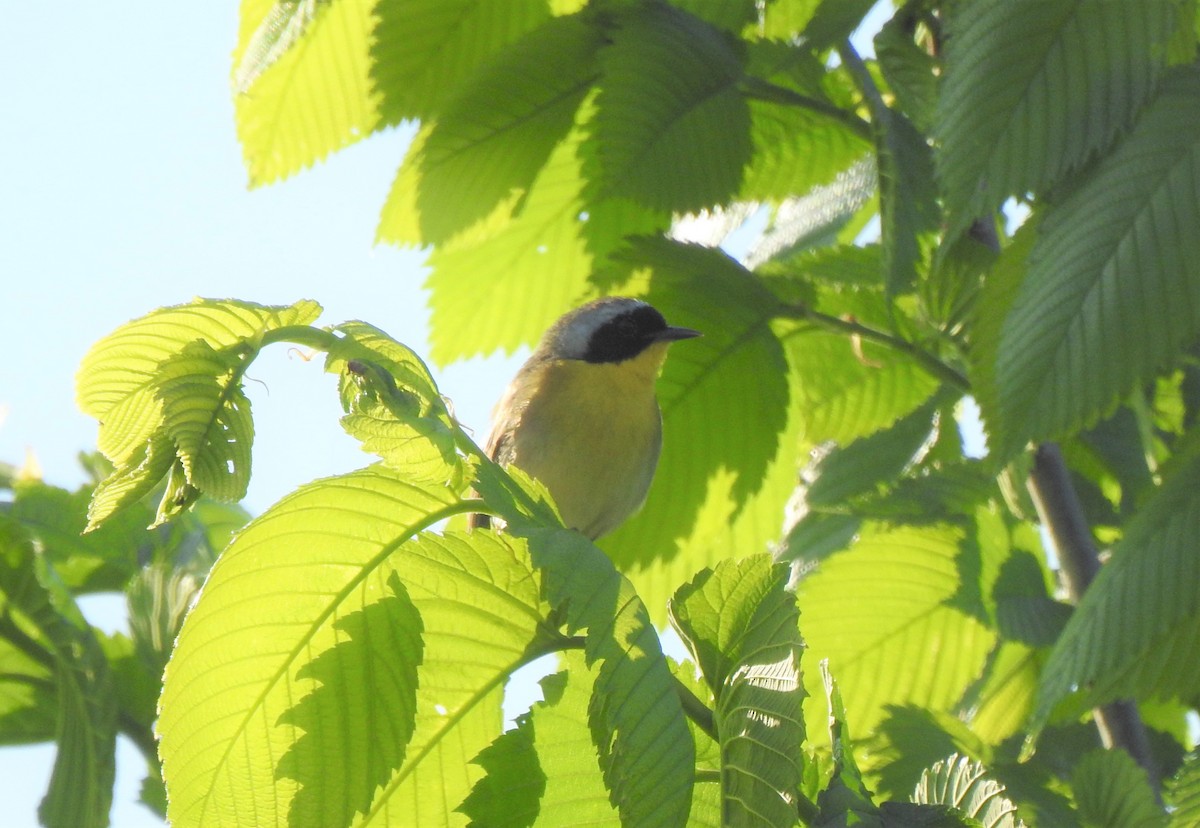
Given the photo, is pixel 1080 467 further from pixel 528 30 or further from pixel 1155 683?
pixel 528 30

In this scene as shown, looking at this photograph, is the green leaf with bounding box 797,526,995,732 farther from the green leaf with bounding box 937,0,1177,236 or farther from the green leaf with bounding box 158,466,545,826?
the green leaf with bounding box 158,466,545,826

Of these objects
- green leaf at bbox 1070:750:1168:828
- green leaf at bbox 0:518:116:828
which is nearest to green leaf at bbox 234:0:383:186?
green leaf at bbox 0:518:116:828

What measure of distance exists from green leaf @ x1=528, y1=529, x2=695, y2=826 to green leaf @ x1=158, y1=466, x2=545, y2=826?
0.17 metres

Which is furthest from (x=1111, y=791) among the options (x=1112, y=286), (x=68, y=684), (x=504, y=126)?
(x=504, y=126)

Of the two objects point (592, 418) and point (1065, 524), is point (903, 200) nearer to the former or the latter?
point (1065, 524)

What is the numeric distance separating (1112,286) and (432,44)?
1.59 meters

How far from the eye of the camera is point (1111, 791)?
6.52ft

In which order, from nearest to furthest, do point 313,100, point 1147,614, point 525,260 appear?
point 1147,614
point 313,100
point 525,260

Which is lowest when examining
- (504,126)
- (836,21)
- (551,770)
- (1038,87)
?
(551,770)

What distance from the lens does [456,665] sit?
1509mm

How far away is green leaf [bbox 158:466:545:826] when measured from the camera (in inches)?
55.0

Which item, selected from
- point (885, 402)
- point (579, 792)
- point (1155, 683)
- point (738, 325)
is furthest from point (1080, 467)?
point (579, 792)

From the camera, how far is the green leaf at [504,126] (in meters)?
2.85

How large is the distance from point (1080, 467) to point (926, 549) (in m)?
0.46
